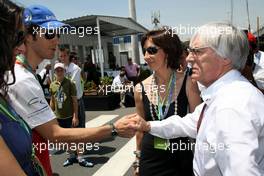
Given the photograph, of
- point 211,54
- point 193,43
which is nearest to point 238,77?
point 211,54

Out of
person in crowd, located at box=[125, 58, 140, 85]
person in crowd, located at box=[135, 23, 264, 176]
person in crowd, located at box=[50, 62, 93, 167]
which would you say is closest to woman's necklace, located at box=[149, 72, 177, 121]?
person in crowd, located at box=[135, 23, 264, 176]

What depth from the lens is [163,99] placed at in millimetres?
3051

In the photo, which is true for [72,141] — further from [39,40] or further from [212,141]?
[212,141]

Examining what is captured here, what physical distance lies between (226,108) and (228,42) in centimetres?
43

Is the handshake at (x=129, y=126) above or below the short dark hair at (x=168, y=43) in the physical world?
below

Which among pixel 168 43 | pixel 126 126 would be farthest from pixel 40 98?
pixel 168 43

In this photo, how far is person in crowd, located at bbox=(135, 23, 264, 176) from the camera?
1.58 metres

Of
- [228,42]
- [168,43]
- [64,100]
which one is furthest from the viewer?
[64,100]

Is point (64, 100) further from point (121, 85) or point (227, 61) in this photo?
point (121, 85)

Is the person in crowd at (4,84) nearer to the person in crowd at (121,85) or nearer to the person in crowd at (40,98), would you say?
the person in crowd at (40,98)

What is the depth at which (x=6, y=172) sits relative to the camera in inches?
53.5

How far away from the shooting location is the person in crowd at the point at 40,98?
222 centimetres

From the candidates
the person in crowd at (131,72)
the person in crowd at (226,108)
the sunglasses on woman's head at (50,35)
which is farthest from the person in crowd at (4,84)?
the person in crowd at (131,72)

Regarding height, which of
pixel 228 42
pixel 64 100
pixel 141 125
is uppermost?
pixel 228 42
